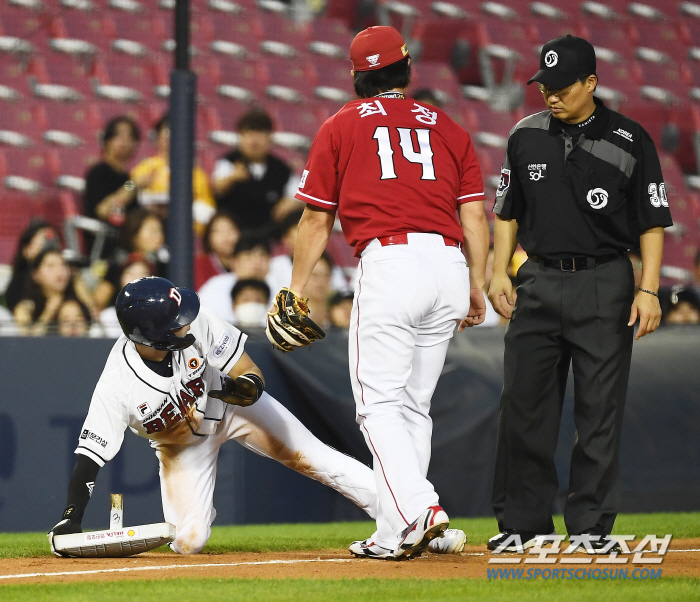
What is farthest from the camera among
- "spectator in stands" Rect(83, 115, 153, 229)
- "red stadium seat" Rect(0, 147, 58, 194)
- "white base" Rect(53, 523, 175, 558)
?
"red stadium seat" Rect(0, 147, 58, 194)

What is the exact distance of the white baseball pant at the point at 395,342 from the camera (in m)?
3.65

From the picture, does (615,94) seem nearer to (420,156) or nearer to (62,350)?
(62,350)

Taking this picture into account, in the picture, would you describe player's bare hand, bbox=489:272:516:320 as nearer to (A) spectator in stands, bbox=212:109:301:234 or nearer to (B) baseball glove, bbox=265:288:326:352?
(B) baseball glove, bbox=265:288:326:352

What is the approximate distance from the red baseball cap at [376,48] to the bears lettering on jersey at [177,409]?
1.44 metres

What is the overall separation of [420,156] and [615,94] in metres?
7.95

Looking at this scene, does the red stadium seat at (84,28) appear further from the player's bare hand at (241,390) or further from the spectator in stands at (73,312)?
the player's bare hand at (241,390)

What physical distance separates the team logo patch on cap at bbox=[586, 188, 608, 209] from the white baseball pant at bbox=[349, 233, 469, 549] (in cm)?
59

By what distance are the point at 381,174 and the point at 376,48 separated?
473 mm

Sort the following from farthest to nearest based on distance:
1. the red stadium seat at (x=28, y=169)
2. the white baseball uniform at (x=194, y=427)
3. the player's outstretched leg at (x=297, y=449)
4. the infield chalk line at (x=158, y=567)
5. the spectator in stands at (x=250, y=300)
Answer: the red stadium seat at (x=28, y=169), the spectator in stands at (x=250, y=300), the player's outstretched leg at (x=297, y=449), the white baseball uniform at (x=194, y=427), the infield chalk line at (x=158, y=567)

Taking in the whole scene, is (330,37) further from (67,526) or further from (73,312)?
(67,526)

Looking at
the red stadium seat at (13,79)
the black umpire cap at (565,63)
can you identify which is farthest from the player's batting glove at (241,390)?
the red stadium seat at (13,79)

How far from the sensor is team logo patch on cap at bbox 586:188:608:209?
4031mm

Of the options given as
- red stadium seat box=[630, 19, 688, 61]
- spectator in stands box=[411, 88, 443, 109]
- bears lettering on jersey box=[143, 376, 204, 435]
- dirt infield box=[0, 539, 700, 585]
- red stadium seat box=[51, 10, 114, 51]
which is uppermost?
red stadium seat box=[630, 19, 688, 61]

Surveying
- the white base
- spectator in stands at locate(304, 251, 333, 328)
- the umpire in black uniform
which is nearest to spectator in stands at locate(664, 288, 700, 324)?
spectator in stands at locate(304, 251, 333, 328)
